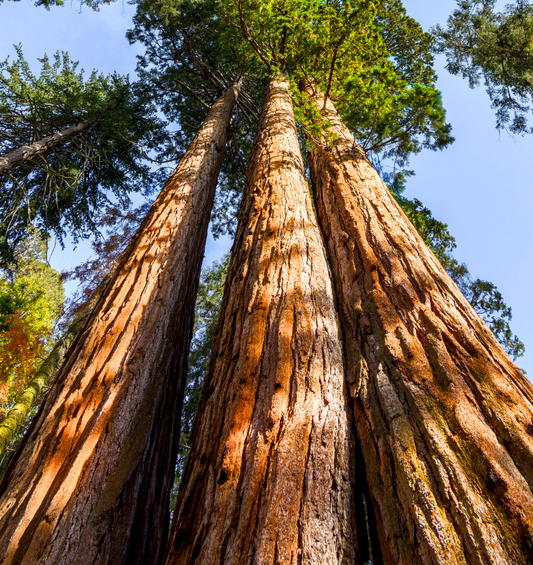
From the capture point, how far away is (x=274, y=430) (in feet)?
3.86

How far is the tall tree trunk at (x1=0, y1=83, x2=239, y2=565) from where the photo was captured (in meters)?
1.41

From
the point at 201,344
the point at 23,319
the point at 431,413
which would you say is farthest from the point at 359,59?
the point at 23,319

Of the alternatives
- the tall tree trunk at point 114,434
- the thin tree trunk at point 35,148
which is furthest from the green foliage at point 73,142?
the tall tree trunk at point 114,434

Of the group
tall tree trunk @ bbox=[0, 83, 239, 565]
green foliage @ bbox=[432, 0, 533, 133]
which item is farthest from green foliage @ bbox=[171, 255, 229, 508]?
green foliage @ bbox=[432, 0, 533, 133]

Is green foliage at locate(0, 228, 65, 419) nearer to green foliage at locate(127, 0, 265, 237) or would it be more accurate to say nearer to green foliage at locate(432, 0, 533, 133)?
green foliage at locate(127, 0, 265, 237)

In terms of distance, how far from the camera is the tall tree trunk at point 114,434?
4.63ft

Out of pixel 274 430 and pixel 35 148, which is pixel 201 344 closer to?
pixel 35 148

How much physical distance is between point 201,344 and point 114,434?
7.65m

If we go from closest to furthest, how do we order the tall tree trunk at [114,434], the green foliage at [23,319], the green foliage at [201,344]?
1. the tall tree trunk at [114,434]
2. the green foliage at [201,344]
3. the green foliage at [23,319]

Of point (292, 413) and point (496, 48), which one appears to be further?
point (496, 48)

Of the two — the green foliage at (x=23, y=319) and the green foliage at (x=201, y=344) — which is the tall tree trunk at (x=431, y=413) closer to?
the green foliage at (x=201, y=344)

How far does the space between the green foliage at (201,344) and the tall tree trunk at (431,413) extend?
537 centimetres

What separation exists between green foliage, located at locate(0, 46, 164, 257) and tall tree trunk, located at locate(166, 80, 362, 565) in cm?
814

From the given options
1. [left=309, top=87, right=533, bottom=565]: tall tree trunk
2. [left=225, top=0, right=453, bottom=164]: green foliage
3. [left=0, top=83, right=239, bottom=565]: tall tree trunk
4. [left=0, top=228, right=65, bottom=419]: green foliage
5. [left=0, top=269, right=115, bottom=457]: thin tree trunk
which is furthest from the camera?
[left=0, top=228, right=65, bottom=419]: green foliage
